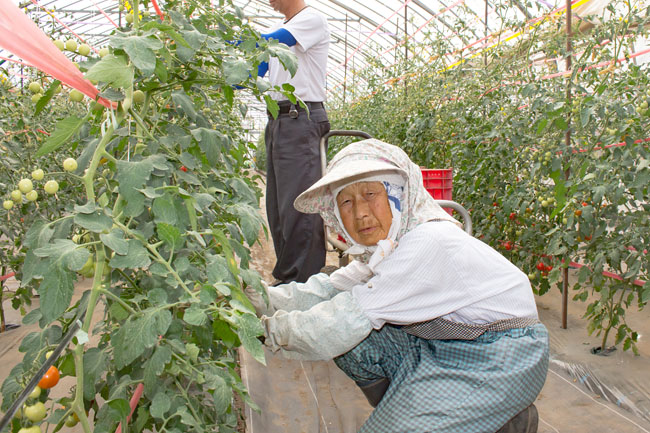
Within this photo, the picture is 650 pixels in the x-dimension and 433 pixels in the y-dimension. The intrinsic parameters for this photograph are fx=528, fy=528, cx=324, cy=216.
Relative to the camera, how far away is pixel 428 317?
134cm

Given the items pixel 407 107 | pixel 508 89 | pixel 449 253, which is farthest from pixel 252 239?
pixel 407 107

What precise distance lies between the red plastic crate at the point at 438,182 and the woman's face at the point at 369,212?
1382mm

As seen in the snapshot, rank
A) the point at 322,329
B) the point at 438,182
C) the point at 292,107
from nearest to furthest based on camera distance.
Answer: the point at 322,329
the point at 292,107
the point at 438,182

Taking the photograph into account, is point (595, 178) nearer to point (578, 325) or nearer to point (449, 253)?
point (578, 325)

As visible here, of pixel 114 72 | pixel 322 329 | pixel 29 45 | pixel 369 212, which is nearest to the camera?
pixel 29 45

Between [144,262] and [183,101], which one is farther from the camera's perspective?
[183,101]

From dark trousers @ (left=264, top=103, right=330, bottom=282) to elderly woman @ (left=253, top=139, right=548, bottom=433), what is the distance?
43.8 inches

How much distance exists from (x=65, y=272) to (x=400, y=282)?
819mm

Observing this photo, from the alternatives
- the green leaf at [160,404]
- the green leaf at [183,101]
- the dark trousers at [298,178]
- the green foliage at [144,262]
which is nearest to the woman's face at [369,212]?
the green foliage at [144,262]

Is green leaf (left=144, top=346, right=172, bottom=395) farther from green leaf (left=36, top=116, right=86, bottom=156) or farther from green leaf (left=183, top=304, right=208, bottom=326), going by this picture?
green leaf (left=36, top=116, right=86, bottom=156)

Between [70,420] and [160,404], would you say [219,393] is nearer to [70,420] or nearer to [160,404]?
[160,404]

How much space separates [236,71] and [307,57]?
5.40 feet

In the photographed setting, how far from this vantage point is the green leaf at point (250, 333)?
72cm

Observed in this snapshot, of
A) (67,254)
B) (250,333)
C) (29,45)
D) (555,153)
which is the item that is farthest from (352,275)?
(555,153)
